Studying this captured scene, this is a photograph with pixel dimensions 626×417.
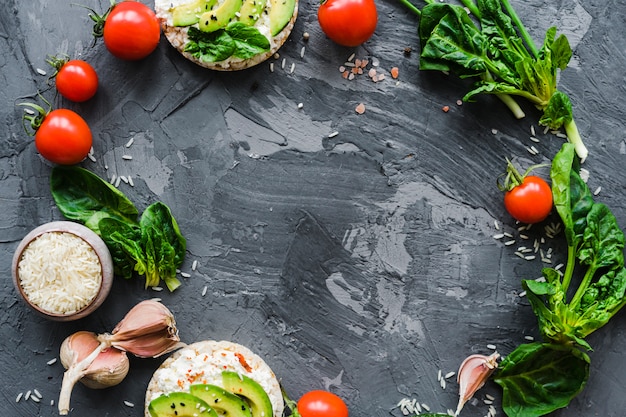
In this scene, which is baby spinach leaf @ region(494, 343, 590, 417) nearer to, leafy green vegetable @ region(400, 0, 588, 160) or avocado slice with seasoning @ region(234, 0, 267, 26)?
leafy green vegetable @ region(400, 0, 588, 160)

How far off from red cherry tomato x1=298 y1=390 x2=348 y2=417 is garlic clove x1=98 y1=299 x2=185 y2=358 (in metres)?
0.48

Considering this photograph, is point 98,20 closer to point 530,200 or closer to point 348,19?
point 348,19

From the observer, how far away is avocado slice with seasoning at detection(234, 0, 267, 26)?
241 cm

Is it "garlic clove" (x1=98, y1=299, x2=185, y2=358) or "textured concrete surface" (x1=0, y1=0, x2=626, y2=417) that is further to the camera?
"textured concrete surface" (x1=0, y1=0, x2=626, y2=417)

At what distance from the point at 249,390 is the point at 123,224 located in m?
0.69

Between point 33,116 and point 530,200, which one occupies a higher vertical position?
point 530,200

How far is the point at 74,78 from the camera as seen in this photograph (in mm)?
2410

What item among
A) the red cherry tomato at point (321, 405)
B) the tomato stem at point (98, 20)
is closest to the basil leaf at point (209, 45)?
the tomato stem at point (98, 20)

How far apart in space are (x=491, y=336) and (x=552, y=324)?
23 centimetres

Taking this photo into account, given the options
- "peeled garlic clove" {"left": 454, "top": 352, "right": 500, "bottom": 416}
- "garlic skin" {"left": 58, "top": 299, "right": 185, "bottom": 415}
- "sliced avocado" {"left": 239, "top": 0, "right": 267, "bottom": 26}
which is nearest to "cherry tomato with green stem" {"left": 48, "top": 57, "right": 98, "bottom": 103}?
"sliced avocado" {"left": 239, "top": 0, "right": 267, "bottom": 26}

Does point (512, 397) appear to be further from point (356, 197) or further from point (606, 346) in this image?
point (356, 197)

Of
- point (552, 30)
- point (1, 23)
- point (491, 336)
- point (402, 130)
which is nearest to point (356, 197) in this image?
point (402, 130)

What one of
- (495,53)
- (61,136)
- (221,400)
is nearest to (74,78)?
(61,136)

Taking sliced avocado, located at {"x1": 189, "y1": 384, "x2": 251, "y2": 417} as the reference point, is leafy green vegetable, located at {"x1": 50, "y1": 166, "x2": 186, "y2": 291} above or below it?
above
